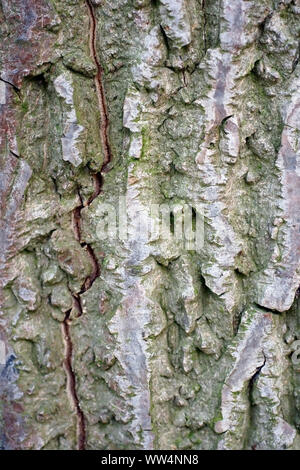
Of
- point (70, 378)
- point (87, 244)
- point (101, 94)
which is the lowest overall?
point (70, 378)

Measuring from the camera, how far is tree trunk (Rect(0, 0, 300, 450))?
1.03 meters

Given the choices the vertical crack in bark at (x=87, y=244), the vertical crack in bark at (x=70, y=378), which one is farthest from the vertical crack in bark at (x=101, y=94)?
the vertical crack in bark at (x=70, y=378)

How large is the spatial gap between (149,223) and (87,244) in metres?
0.17

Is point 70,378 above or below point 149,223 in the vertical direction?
below

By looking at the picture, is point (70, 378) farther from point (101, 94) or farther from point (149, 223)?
point (101, 94)

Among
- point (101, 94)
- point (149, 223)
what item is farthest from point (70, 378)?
point (101, 94)

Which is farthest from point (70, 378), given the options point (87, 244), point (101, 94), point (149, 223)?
point (101, 94)

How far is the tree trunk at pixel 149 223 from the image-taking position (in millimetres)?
1026

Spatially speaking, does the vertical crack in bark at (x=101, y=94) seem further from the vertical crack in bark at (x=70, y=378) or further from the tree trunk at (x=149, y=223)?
the vertical crack in bark at (x=70, y=378)

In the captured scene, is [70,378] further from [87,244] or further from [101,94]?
[101,94]

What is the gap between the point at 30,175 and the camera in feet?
3.51

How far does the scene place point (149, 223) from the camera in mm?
1066

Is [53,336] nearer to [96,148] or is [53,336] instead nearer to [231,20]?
[96,148]
